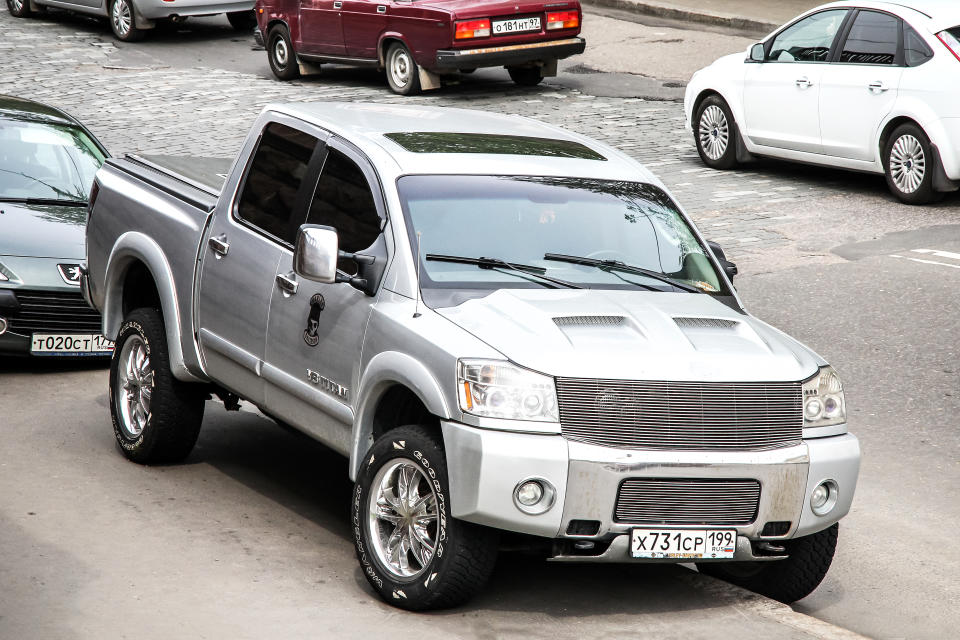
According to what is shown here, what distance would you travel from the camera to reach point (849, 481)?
5734mm

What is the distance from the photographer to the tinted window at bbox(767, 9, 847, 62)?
14.7 meters

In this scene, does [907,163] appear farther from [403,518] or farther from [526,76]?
[403,518]

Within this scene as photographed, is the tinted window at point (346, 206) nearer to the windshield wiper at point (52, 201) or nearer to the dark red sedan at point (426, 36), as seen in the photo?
the windshield wiper at point (52, 201)

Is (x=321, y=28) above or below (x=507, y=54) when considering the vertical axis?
above

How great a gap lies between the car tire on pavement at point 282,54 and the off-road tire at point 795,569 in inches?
640

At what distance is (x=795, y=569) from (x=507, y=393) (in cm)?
156

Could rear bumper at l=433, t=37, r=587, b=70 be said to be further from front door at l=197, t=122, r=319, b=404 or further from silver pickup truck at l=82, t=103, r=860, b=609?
front door at l=197, t=122, r=319, b=404

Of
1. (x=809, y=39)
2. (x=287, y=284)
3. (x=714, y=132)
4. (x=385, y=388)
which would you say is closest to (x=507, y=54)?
(x=714, y=132)

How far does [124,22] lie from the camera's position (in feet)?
80.3

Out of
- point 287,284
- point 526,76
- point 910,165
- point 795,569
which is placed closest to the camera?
point 795,569

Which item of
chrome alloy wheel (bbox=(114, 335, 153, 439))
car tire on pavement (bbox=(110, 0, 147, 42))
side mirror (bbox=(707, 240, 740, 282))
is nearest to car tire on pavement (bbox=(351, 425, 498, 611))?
side mirror (bbox=(707, 240, 740, 282))

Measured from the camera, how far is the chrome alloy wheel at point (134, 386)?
766 centimetres

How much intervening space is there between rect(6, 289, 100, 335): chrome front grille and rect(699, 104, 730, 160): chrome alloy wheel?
8171 mm

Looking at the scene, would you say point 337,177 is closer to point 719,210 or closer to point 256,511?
point 256,511
